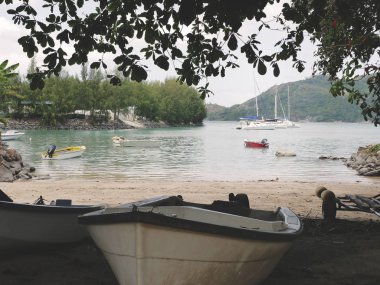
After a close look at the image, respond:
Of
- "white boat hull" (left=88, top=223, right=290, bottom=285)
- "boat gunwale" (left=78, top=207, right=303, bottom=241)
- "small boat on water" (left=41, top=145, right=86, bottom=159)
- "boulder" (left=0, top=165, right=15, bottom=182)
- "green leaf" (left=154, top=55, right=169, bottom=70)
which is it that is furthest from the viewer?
"small boat on water" (left=41, top=145, right=86, bottom=159)

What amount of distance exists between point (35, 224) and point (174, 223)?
3544 mm

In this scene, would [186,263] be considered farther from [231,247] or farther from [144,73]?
[144,73]

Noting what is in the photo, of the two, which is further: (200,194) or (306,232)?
(200,194)

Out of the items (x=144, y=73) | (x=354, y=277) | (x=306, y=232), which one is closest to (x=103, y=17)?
(x=144, y=73)

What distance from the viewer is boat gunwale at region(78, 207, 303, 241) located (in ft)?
15.8

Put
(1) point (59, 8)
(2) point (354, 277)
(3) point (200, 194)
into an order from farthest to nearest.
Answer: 1. (3) point (200, 194)
2. (1) point (59, 8)
3. (2) point (354, 277)

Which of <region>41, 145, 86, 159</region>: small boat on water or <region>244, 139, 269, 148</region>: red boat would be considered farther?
<region>244, 139, 269, 148</region>: red boat

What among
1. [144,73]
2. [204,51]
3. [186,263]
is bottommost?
[186,263]

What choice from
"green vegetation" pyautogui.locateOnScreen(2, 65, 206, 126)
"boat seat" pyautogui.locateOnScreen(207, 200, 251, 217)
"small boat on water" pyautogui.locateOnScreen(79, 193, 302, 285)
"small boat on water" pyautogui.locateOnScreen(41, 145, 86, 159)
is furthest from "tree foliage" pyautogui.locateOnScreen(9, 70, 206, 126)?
"small boat on water" pyautogui.locateOnScreen(79, 193, 302, 285)

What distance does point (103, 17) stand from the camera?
Result: 273 inches

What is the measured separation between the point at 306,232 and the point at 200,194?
29.9ft

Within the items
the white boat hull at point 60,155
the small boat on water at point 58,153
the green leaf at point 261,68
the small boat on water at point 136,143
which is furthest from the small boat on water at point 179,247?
the small boat on water at point 136,143

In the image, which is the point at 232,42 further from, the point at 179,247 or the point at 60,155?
the point at 60,155

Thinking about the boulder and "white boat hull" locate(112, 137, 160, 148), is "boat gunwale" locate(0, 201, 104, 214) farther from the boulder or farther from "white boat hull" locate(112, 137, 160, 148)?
"white boat hull" locate(112, 137, 160, 148)
